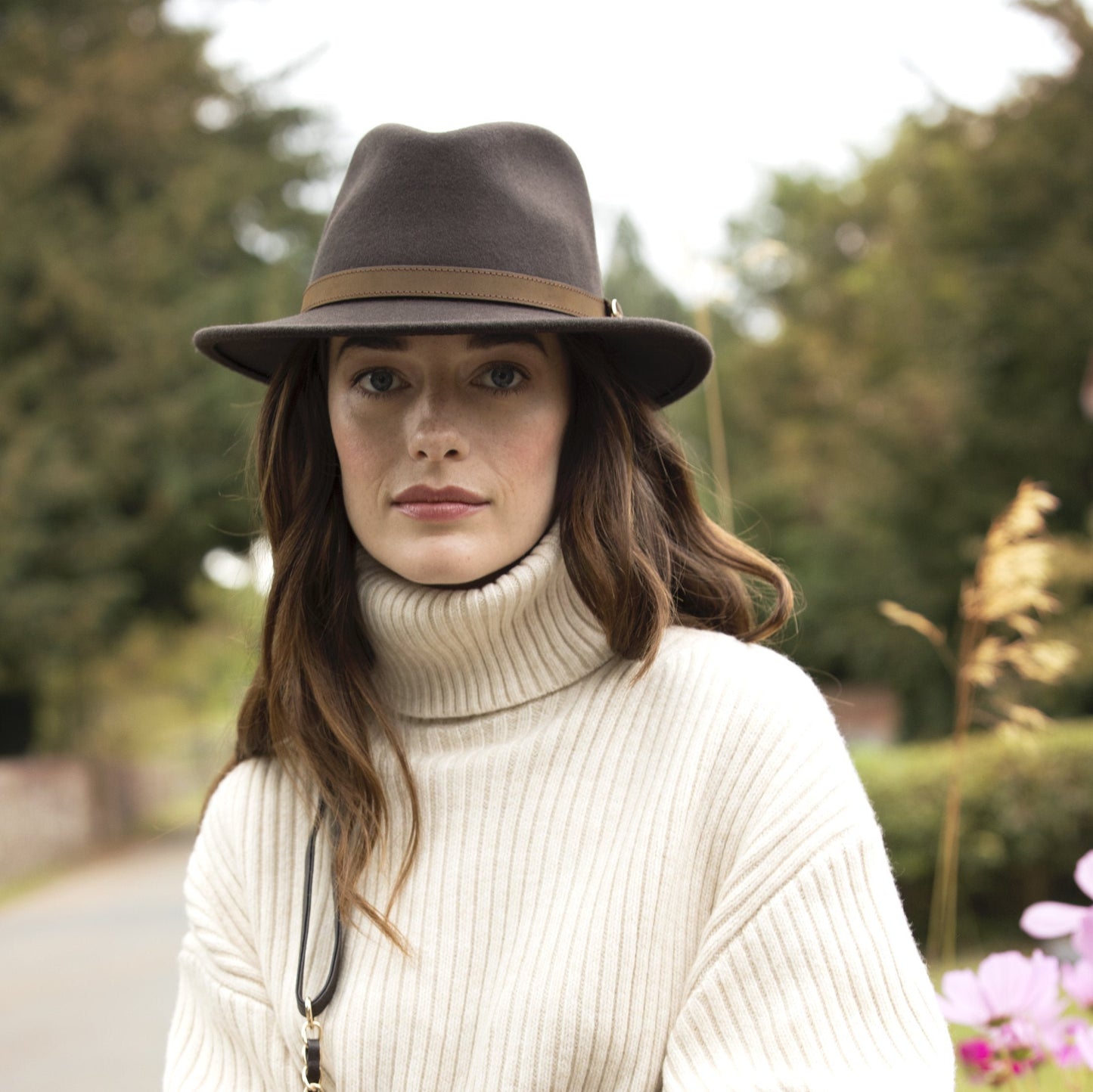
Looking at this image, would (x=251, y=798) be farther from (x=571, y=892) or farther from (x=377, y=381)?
(x=377, y=381)

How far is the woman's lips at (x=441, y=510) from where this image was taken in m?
1.78

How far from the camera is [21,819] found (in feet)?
47.5

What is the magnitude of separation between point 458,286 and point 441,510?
288 millimetres

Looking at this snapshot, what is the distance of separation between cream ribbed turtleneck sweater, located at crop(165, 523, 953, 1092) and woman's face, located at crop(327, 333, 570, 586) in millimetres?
64

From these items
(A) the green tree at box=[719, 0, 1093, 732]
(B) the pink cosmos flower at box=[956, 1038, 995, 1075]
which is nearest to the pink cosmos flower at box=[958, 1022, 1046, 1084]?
(B) the pink cosmos flower at box=[956, 1038, 995, 1075]

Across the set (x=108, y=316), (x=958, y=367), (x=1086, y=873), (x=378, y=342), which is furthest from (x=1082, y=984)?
(x=958, y=367)

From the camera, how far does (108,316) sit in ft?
57.3

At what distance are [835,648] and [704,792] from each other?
23.4 metres

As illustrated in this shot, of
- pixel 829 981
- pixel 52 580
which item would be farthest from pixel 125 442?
pixel 829 981

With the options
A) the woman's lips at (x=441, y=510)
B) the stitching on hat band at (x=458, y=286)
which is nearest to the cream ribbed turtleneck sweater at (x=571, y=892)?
the woman's lips at (x=441, y=510)

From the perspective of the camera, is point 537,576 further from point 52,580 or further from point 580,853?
point 52,580

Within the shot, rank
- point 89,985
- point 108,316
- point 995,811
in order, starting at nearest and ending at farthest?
point 995,811 < point 89,985 < point 108,316

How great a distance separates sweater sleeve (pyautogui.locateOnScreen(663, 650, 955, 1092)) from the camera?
5.07 ft

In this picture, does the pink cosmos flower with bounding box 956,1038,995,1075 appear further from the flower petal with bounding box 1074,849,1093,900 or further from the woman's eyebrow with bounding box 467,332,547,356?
the woman's eyebrow with bounding box 467,332,547,356
